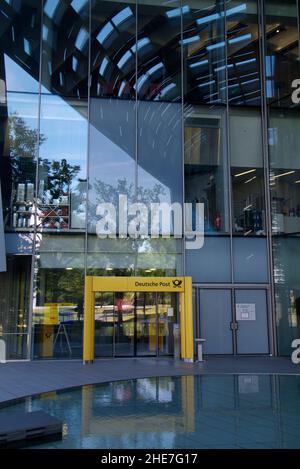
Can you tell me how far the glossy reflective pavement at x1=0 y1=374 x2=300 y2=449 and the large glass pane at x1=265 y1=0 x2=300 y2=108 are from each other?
34.7 ft

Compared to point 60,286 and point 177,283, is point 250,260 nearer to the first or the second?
point 177,283

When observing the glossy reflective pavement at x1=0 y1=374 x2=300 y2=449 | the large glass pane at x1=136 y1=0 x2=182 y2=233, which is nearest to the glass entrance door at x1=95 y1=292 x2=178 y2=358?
the large glass pane at x1=136 y1=0 x2=182 y2=233

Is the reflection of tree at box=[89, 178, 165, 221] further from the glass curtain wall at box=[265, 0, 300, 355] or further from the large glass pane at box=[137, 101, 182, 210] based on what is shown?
the glass curtain wall at box=[265, 0, 300, 355]

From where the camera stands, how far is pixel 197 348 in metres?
16.2

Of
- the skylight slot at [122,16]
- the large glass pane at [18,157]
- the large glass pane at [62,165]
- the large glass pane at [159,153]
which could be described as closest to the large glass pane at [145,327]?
the large glass pane at [159,153]

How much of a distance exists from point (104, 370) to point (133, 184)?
21.5 ft

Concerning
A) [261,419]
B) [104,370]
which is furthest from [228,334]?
[261,419]

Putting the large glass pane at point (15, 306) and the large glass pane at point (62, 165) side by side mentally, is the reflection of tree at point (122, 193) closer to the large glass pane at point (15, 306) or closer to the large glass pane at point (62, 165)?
the large glass pane at point (62, 165)

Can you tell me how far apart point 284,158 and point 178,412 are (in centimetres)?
1207

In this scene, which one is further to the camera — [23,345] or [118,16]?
[118,16]

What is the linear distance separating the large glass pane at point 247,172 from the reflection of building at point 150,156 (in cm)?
5

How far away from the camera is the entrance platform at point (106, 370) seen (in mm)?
11148

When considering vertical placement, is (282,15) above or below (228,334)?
above

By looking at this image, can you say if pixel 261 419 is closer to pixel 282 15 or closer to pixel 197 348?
pixel 197 348
